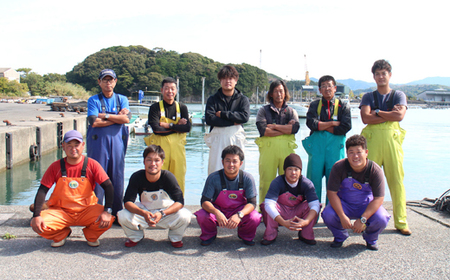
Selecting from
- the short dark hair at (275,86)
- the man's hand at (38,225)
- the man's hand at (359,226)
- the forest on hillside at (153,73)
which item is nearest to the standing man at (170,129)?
the short dark hair at (275,86)

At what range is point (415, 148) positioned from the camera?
2178 centimetres

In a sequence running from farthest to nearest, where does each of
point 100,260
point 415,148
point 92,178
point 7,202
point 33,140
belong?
point 415,148, point 33,140, point 7,202, point 92,178, point 100,260

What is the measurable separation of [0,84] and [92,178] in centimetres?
6539

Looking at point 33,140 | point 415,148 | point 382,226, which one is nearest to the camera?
point 382,226

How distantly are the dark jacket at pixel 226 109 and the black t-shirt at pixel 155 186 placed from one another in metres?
1.15

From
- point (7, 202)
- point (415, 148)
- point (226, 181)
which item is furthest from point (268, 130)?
point (415, 148)

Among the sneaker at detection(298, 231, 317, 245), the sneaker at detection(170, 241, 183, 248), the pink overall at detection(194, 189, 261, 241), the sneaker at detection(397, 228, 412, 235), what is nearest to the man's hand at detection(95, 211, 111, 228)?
the sneaker at detection(170, 241, 183, 248)

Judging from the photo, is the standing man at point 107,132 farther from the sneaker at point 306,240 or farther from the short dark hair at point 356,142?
the short dark hair at point 356,142

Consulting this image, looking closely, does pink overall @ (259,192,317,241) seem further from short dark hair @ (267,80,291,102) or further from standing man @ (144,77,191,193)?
short dark hair @ (267,80,291,102)

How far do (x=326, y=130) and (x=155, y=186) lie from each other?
2239 mm

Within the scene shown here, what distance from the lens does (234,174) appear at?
12.3 feet

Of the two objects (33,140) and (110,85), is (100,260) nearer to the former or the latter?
(110,85)

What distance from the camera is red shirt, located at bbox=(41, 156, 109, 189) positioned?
3562 millimetres

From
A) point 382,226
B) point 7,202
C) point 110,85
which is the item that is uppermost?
point 110,85
